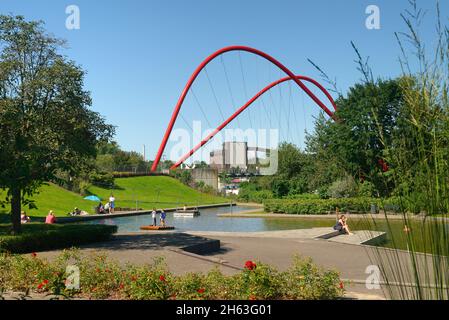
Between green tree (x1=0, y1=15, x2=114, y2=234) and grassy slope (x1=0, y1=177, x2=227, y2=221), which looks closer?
green tree (x1=0, y1=15, x2=114, y2=234)

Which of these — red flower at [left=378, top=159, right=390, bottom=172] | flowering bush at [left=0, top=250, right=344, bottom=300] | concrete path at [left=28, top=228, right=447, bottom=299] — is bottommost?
concrete path at [left=28, top=228, right=447, bottom=299]

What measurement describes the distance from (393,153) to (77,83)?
18.1 metres

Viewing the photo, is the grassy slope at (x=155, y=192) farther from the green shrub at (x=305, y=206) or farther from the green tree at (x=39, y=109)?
the green tree at (x=39, y=109)

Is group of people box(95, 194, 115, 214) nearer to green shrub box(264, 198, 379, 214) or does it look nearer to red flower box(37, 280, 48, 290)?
green shrub box(264, 198, 379, 214)

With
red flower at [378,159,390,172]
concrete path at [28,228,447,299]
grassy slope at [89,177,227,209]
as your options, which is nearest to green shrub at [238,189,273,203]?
grassy slope at [89,177,227,209]

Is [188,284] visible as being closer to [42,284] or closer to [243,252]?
[42,284]

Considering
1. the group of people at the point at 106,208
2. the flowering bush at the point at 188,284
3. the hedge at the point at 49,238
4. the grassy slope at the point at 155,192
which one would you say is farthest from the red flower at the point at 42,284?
the grassy slope at the point at 155,192

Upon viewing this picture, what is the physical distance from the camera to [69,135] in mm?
19328

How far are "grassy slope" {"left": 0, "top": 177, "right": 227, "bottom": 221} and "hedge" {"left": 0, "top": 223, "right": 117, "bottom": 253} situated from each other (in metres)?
21.1

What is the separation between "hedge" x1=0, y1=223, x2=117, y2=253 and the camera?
16625 millimetres

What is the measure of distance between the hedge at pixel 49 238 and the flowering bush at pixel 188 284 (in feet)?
20.3

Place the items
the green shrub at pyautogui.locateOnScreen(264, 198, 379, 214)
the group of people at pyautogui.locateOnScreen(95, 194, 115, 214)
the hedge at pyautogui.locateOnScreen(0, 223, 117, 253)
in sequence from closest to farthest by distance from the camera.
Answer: the hedge at pyautogui.locateOnScreen(0, 223, 117, 253) < the group of people at pyautogui.locateOnScreen(95, 194, 115, 214) < the green shrub at pyautogui.locateOnScreen(264, 198, 379, 214)

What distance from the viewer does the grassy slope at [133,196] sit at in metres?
45.8
